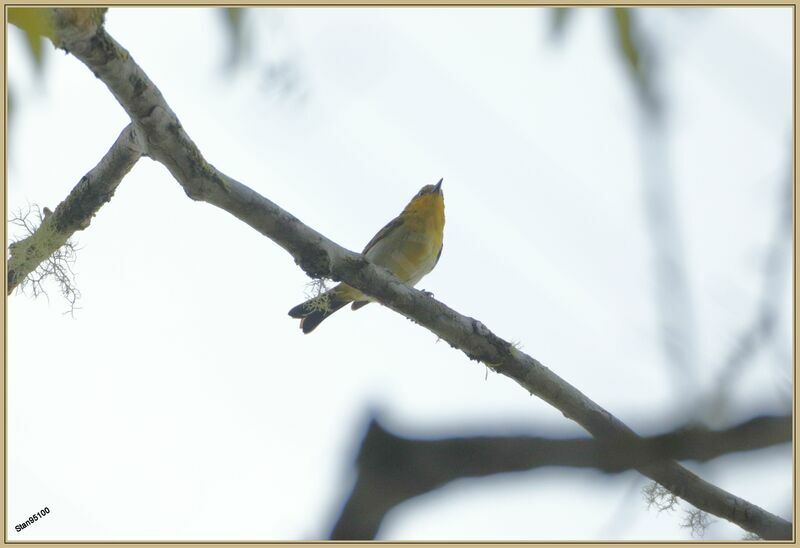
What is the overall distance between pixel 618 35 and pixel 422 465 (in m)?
0.75

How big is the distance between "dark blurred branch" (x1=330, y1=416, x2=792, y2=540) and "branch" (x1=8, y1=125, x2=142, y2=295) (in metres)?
3.64

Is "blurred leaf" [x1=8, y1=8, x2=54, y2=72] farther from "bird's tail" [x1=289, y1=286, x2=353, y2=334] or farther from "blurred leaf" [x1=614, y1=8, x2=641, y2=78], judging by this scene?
"bird's tail" [x1=289, y1=286, x2=353, y2=334]

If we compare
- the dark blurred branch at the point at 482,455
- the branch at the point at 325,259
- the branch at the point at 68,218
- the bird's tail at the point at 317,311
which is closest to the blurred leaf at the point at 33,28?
the dark blurred branch at the point at 482,455

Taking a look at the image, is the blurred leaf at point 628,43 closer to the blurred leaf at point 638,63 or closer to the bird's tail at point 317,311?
the blurred leaf at point 638,63

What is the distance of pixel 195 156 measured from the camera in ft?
11.8

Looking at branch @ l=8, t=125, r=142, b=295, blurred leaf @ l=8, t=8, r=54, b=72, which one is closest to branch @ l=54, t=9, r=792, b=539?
branch @ l=8, t=125, r=142, b=295

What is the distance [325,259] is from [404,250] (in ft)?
10.6

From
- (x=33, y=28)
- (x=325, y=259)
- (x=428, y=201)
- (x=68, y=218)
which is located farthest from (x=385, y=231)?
(x=33, y=28)

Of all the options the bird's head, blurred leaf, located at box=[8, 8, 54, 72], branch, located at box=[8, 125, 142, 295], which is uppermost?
the bird's head

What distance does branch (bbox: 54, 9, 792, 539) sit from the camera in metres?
3.11

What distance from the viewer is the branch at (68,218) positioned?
4.31 metres

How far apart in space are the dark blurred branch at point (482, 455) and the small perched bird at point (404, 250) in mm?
5566

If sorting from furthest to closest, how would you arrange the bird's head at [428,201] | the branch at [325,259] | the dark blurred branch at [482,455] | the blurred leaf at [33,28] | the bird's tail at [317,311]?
the bird's head at [428,201] < the bird's tail at [317,311] < the branch at [325,259] < the blurred leaf at [33,28] < the dark blurred branch at [482,455]

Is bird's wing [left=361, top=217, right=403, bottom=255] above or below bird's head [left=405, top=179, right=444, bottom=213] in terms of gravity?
below
